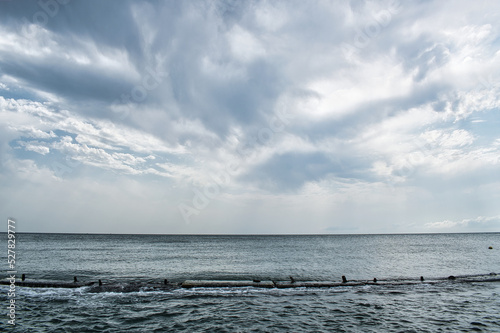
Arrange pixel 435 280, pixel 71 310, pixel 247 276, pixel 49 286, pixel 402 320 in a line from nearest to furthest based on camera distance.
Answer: pixel 402 320
pixel 71 310
pixel 49 286
pixel 435 280
pixel 247 276

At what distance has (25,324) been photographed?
72.5 feet

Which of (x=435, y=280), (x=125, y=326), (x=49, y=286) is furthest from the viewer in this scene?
(x=435, y=280)

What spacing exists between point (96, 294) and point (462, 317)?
36.1 m

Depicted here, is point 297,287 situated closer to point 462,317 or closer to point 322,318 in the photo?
point 322,318

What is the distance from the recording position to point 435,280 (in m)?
39.4

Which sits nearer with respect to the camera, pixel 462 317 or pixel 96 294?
pixel 462 317

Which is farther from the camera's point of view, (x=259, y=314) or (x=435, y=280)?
(x=435, y=280)

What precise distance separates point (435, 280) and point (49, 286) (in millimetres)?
50612

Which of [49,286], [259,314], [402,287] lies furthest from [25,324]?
[402,287]

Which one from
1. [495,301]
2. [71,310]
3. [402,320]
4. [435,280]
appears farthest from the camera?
[435,280]

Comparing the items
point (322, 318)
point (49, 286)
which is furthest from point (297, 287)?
point (49, 286)

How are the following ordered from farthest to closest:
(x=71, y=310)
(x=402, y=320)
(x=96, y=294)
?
(x=96, y=294), (x=71, y=310), (x=402, y=320)

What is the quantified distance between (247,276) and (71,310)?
26768 mm

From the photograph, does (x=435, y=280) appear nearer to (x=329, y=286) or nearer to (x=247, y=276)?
(x=329, y=286)
